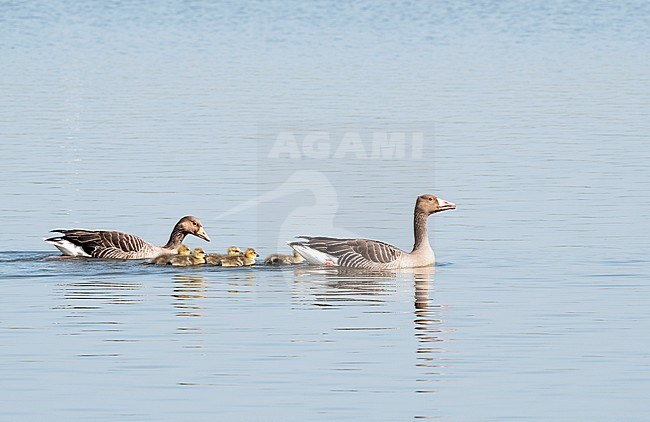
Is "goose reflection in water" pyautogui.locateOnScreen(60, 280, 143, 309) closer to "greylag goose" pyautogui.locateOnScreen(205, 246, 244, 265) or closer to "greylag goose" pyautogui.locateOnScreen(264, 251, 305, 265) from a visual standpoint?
"greylag goose" pyautogui.locateOnScreen(205, 246, 244, 265)

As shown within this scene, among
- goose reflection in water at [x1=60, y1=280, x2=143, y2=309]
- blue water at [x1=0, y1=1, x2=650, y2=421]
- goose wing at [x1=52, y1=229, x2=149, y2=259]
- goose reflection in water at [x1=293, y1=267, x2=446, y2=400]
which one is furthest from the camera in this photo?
goose wing at [x1=52, y1=229, x2=149, y2=259]

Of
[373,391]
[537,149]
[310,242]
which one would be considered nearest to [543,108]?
[537,149]

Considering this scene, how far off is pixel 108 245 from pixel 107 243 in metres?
0.03

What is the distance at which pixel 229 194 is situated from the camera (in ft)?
78.2

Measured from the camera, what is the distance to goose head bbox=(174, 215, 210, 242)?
790 inches

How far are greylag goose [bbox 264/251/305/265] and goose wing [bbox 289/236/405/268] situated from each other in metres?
0.20

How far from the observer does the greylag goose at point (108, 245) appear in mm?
19438

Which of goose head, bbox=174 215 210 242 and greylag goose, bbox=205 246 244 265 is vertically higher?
goose head, bbox=174 215 210 242

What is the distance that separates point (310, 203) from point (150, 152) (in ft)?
17.3

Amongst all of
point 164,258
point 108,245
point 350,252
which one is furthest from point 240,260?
point 108,245

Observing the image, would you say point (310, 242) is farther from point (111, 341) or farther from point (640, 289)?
point (111, 341)

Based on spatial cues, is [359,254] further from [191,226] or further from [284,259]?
[191,226]

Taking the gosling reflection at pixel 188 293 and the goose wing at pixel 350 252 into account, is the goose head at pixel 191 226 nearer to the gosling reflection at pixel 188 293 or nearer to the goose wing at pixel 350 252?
the goose wing at pixel 350 252

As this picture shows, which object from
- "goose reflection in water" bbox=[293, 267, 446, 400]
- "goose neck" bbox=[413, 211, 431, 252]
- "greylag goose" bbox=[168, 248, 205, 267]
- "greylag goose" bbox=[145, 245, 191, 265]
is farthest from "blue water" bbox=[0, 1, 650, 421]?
"goose neck" bbox=[413, 211, 431, 252]
